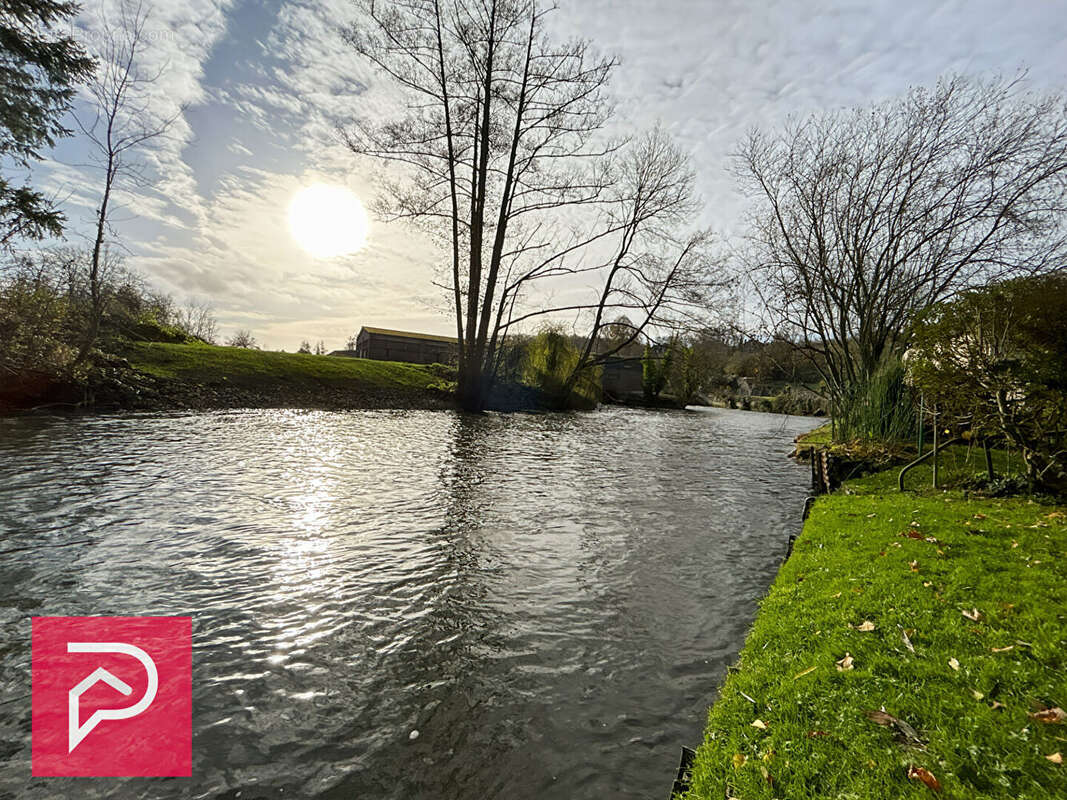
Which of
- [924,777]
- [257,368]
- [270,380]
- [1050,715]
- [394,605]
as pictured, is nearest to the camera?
[924,777]

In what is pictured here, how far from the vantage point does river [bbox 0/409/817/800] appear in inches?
81.0

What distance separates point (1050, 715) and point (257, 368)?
2001 cm

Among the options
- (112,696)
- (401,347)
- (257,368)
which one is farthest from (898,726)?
(401,347)

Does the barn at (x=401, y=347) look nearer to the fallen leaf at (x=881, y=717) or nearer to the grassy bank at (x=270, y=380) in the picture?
the grassy bank at (x=270, y=380)

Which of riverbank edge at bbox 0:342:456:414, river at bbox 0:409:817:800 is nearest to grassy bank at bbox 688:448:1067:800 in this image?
river at bbox 0:409:817:800

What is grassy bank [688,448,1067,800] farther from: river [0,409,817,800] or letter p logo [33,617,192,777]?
letter p logo [33,617,192,777]

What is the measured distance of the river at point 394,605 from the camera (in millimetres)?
2057

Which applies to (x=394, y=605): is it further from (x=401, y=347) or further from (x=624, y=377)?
(x=624, y=377)

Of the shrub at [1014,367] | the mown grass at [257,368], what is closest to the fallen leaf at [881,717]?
the shrub at [1014,367]

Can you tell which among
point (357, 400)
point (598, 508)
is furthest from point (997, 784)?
point (357, 400)

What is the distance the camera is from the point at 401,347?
131 feet

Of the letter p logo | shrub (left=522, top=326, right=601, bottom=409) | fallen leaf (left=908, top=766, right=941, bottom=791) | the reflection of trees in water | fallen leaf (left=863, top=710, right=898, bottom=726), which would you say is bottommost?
the reflection of trees in water

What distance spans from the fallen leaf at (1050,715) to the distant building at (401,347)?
123 feet

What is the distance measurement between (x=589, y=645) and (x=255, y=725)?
73.9 inches
